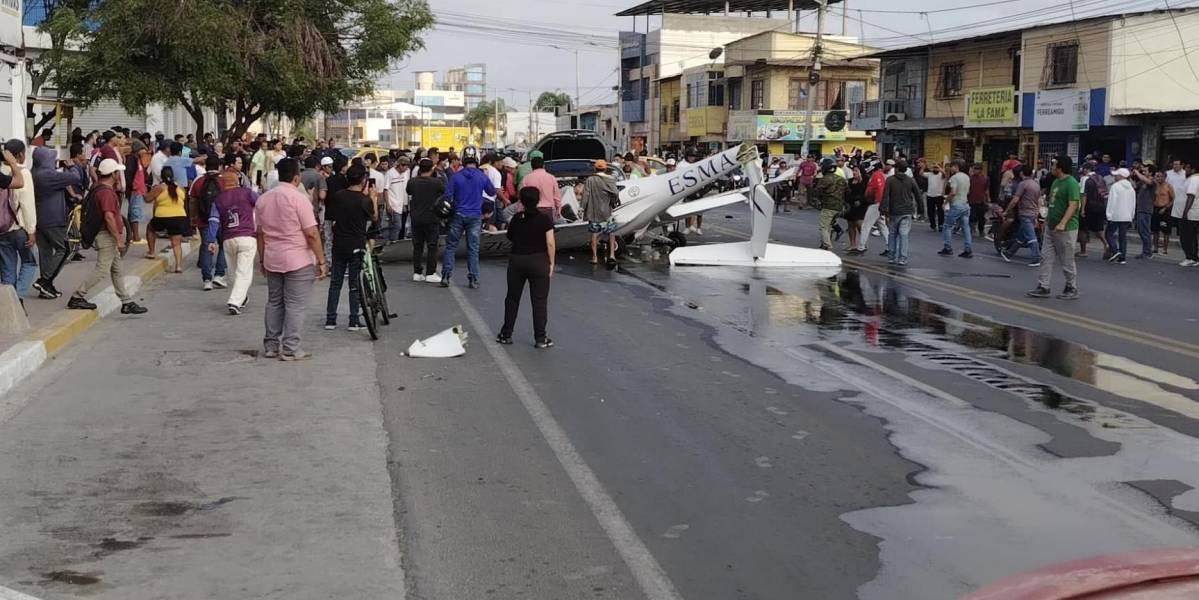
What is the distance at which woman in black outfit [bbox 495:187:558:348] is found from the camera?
1277 centimetres

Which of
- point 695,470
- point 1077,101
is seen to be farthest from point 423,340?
point 1077,101

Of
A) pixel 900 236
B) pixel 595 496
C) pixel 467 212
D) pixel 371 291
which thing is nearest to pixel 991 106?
pixel 900 236

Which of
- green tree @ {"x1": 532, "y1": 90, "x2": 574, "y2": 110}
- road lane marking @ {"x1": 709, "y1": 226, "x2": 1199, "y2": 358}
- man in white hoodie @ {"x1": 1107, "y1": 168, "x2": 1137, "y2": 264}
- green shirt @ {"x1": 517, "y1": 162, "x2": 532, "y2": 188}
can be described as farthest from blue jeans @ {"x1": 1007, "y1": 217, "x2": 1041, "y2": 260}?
green tree @ {"x1": 532, "y1": 90, "x2": 574, "y2": 110}

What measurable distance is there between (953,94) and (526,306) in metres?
35.7

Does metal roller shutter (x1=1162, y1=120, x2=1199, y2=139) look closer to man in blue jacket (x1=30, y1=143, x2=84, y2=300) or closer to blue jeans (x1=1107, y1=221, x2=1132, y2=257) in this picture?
blue jeans (x1=1107, y1=221, x2=1132, y2=257)

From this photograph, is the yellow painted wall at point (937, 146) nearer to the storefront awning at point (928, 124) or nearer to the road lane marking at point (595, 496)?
the storefront awning at point (928, 124)

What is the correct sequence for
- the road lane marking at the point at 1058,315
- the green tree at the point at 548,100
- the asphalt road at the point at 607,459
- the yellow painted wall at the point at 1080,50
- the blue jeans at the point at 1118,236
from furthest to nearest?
the green tree at the point at 548,100 → the yellow painted wall at the point at 1080,50 → the blue jeans at the point at 1118,236 → the road lane marking at the point at 1058,315 → the asphalt road at the point at 607,459

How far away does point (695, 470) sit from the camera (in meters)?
7.95

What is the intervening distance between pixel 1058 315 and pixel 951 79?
3470 cm

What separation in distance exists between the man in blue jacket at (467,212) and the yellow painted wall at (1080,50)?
27114 millimetres

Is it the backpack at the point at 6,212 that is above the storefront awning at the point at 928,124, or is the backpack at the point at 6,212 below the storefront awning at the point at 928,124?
below

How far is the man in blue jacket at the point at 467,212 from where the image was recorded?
58.4 feet

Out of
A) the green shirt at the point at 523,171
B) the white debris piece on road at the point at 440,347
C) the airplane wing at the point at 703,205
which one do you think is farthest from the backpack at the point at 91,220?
the green shirt at the point at 523,171

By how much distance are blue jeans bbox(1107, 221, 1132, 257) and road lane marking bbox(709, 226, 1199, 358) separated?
5661mm
